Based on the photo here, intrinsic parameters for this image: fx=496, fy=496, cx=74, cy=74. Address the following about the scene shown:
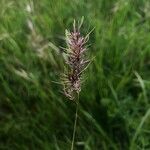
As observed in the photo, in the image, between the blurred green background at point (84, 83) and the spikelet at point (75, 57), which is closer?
the spikelet at point (75, 57)

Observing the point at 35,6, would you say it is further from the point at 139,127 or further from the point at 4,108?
the point at 139,127

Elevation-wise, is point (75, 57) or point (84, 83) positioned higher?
point (84, 83)

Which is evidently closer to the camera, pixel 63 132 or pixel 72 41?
pixel 72 41

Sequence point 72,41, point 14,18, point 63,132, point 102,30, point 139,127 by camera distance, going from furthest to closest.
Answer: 1. point 14,18
2. point 102,30
3. point 63,132
4. point 139,127
5. point 72,41

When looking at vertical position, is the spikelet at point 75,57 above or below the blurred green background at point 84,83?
below

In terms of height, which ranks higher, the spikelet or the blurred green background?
the blurred green background

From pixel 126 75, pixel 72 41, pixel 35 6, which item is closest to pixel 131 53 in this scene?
pixel 126 75

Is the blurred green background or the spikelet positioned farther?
the blurred green background

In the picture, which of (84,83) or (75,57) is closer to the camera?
(75,57)
